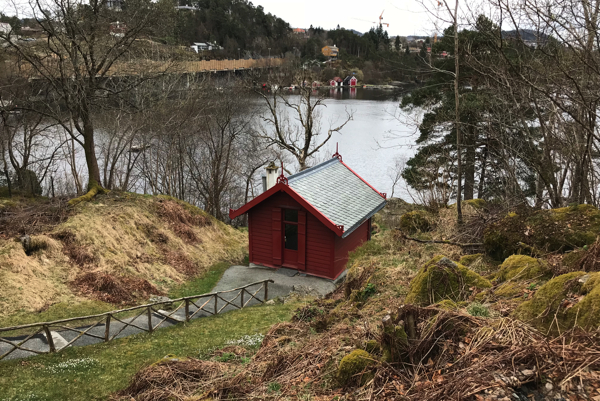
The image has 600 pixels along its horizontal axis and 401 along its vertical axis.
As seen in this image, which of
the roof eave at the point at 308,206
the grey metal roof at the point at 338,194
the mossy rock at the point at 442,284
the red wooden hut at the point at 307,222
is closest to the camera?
the mossy rock at the point at 442,284

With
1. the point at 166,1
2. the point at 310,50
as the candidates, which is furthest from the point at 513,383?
the point at 310,50

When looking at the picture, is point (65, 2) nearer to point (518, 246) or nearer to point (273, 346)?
point (273, 346)

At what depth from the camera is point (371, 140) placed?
43.5 m

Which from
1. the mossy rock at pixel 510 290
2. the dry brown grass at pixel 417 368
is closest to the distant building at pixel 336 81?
the dry brown grass at pixel 417 368

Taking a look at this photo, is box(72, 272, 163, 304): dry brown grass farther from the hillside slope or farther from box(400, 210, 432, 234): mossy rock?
box(400, 210, 432, 234): mossy rock

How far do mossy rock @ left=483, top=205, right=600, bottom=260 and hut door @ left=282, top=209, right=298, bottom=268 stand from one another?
8785 millimetres

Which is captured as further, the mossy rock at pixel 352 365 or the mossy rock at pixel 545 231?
the mossy rock at pixel 545 231

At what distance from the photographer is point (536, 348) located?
4176 millimetres

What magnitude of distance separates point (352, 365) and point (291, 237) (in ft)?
42.0

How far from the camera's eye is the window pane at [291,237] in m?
18.0

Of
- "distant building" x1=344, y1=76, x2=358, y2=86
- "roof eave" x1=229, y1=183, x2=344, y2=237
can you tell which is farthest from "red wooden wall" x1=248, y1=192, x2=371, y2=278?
"distant building" x1=344, y1=76, x2=358, y2=86

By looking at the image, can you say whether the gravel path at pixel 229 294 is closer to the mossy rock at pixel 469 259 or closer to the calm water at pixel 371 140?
the mossy rock at pixel 469 259

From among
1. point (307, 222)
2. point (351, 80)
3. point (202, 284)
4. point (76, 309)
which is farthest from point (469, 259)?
point (351, 80)

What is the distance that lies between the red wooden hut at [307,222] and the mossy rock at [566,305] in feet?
36.3
